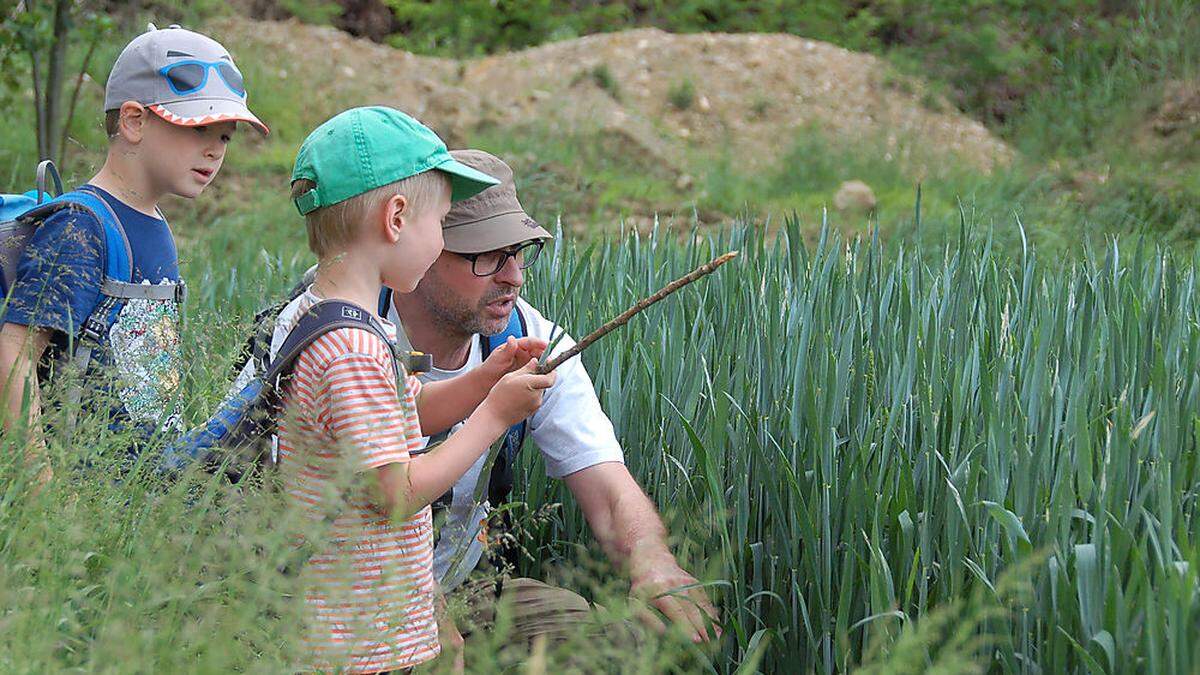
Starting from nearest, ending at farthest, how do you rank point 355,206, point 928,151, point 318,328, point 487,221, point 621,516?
1. point 318,328
2. point 355,206
3. point 621,516
4. point 487,221
5. point 928,151

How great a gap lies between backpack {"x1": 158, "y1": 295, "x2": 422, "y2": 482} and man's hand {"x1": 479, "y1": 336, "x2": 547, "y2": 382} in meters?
0.11

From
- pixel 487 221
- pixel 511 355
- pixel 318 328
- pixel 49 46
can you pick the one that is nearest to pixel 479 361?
pixel 487 221

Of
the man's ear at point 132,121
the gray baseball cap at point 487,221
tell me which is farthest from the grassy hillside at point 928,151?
the man's ear at point 132,121

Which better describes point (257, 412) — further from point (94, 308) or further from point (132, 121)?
point (132, 121)

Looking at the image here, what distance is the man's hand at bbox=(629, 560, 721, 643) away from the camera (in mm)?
2082

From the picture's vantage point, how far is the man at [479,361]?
7.75 ft

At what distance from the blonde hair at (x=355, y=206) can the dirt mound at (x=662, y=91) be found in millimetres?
6675

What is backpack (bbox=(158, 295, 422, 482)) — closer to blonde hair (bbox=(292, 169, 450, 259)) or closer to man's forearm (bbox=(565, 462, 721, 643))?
blonde hair (bbox=(292, 169, 450, 259))

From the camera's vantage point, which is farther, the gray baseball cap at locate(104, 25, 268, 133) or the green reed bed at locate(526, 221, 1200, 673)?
the gray baseball cap at locate(104, 25, 268, 133)

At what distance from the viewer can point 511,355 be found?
7.01 feet

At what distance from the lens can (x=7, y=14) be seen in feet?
20.3

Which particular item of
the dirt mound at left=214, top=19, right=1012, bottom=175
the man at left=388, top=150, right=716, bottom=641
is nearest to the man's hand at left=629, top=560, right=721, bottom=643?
the man at left=388, top=150, right=716, bottom=641

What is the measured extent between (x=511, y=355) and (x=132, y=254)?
0.73 metres

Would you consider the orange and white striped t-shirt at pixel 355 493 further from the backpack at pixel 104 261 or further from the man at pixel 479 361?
the backpack at pixel 104 261
